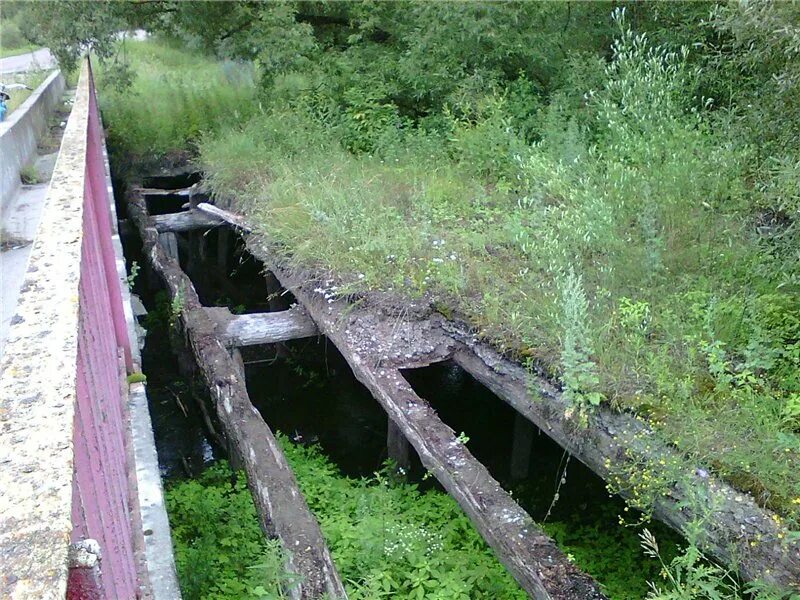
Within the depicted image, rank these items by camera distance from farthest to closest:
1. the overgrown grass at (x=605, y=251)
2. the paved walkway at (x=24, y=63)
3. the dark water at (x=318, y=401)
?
the paved walkway at (x=24, y=63) < the dark water at (x=318, y=401) < the overgrown grass at (x=605, y=251)

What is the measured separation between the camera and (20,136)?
6.96m

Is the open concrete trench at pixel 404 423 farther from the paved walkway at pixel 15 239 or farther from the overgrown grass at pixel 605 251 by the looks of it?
the paved walkway at pixel 15 239

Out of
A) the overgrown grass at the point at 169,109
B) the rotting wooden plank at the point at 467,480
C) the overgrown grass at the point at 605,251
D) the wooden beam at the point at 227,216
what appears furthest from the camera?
the overgrown grass at the point at 169,109

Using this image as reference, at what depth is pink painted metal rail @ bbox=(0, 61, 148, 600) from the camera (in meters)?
0.88

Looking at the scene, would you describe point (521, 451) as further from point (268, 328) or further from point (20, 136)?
point (20, 136)

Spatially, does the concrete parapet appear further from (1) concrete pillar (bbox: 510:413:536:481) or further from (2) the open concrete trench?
(1) concrete pillar (bbox: 510:413:536:481)

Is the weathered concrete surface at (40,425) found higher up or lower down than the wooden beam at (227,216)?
higher up

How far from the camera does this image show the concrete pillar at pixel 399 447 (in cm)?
559

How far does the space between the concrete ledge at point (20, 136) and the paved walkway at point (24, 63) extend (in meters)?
6.24

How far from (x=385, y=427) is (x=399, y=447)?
1.65m

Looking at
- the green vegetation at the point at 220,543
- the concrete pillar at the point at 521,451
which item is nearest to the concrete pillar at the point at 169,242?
the green vegetation at the point at 220,543

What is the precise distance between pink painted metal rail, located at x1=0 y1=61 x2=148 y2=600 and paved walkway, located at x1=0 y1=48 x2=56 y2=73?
1464 cm

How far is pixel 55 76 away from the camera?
11.6 metres

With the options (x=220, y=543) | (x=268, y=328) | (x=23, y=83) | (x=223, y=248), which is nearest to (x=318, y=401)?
(x=268, y=328)
